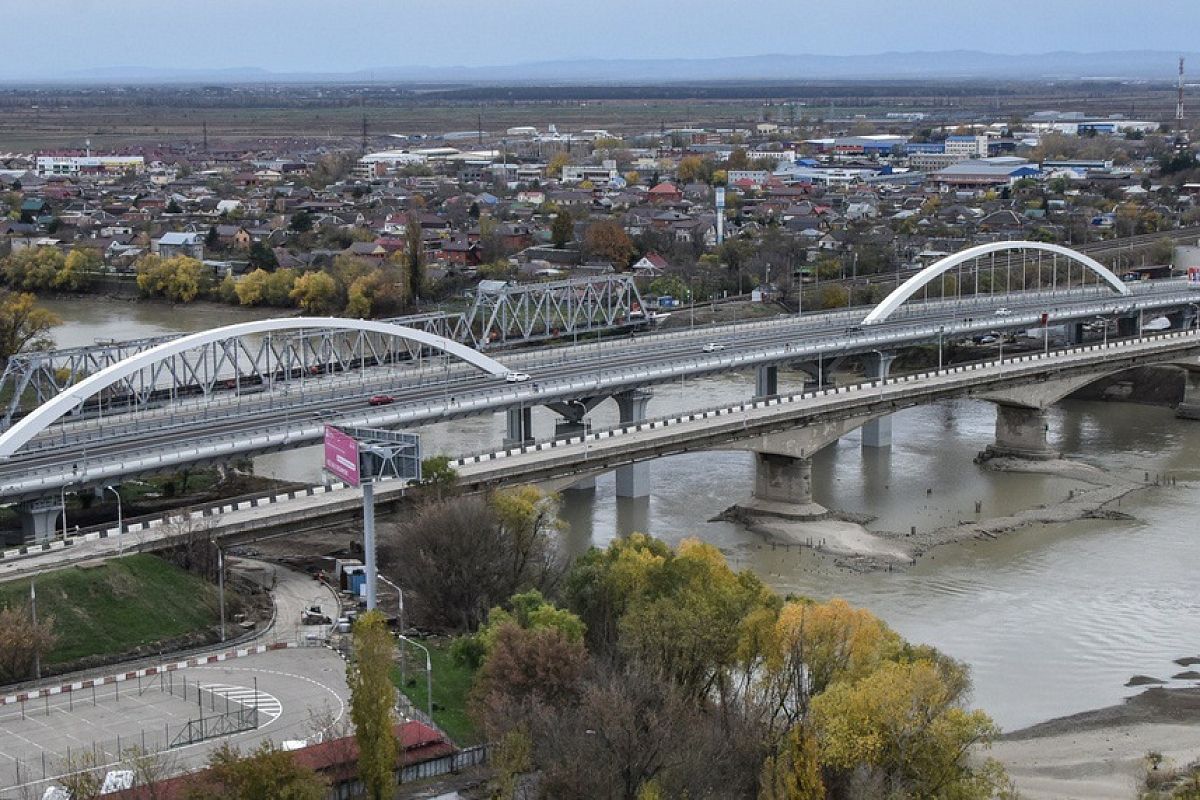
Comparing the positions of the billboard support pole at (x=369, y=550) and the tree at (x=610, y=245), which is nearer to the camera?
the billboard support pole at (x=369, y=550)

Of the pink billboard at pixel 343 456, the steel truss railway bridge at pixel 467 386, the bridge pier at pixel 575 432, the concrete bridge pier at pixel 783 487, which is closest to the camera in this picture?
the pink billboard at pixel 343 456

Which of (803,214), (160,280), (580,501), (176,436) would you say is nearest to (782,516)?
(580,501)

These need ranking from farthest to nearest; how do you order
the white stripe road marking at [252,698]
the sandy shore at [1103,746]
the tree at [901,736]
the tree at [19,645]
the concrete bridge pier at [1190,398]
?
the concrete bridge pier at [1190,398] < the sandy shore at [1103,746] < the tree at [19,645] < the white stripe road marking at [252,698] < the tree at [901,736]

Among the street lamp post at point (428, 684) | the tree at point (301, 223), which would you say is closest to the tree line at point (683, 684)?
the street lamp post at point (428, 684)

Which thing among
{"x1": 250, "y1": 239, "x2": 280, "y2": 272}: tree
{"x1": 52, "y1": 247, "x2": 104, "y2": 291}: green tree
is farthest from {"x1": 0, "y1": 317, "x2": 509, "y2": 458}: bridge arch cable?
{"x1": 52, "y1": 247, "x2": 104, "y2": 291}: green tree

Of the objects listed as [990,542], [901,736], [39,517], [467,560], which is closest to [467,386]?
[990,542]

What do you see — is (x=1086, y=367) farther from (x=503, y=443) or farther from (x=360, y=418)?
(x=360, y=418)

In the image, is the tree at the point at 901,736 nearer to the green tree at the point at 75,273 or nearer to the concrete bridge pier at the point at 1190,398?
the concrete bridge pier at the point at 1190,398
